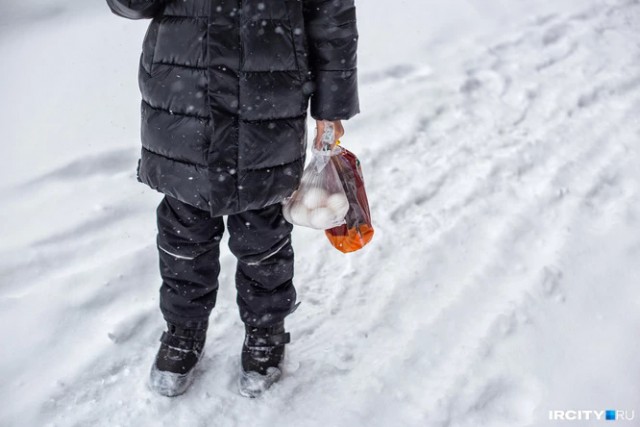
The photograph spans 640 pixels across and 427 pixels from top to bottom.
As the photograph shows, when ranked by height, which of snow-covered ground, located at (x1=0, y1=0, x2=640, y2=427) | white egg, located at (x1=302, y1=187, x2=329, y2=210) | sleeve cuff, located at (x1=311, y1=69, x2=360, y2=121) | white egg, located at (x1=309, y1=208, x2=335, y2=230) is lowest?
snow-covered ground, located at (x1=0, y1=0, x2=640, y2=427)

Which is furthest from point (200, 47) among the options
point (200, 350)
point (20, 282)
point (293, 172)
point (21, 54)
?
point (21, 54)

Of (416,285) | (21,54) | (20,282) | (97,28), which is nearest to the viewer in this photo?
(20,282)

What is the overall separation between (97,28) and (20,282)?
1.97 meters

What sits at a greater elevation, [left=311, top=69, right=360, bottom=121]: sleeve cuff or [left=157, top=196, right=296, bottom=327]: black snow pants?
[left=311, top=69, right=360, bottom=121]: sleeve cuff

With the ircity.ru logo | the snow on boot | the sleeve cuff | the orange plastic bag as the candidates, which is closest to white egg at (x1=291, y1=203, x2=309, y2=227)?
the orange plastic bag

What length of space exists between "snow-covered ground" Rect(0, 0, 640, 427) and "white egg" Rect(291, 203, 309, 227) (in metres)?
0.65

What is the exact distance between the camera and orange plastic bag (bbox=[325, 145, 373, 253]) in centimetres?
202

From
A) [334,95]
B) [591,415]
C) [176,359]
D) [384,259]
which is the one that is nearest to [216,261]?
[176,359]

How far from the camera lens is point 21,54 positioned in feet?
11.2

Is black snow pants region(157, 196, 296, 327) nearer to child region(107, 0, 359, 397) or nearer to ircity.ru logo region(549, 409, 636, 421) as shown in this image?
child region(107, 0, 359, 397)

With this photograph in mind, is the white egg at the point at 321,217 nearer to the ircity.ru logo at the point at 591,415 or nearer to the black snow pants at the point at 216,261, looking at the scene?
the black snow pants at the point at 216,261

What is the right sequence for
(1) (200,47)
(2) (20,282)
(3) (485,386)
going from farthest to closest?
(2) (20,282)
(3) (485,386)
(1) (200,47)

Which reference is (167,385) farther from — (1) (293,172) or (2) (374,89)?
(2) (374,89)

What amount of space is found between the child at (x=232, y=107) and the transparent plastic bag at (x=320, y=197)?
0.06m
